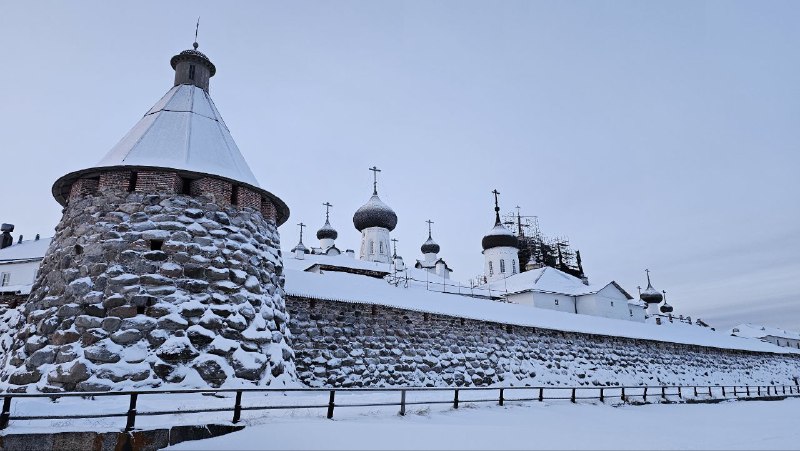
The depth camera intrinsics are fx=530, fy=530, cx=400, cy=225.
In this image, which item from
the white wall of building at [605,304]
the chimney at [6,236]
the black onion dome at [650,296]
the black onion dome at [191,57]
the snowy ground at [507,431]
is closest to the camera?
the snowy ground at [507,431]

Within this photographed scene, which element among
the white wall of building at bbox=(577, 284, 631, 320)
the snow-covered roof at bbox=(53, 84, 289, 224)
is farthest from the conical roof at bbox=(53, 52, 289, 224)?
the white wall of building at bbox=(577, 284, 631, 320)

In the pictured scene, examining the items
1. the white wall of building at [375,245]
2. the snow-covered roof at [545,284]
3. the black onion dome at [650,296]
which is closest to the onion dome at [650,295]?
the black onion dome at [650,296]

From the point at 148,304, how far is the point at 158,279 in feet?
1.77

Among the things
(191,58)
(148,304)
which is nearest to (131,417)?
(148,304)

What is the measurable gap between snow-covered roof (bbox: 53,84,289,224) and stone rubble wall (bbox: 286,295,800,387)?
3544 mm

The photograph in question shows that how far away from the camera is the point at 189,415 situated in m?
8.09

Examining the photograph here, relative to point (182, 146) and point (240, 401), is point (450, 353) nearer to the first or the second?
point (182, 146)

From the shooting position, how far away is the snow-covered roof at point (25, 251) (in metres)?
28.5

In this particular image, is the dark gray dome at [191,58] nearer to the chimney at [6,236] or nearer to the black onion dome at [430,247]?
the chimney at [6,236]

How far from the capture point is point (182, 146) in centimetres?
1252

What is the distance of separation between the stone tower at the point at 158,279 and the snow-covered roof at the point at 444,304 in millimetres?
2892

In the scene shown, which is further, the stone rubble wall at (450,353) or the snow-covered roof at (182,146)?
the stone rubble wall at (450,353)

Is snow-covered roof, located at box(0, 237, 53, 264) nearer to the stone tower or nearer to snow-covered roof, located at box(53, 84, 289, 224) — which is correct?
snow-covered roof, located at box(53, 84, 289, 224)

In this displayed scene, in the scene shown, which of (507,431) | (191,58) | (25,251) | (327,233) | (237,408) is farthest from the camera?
(327,233)
